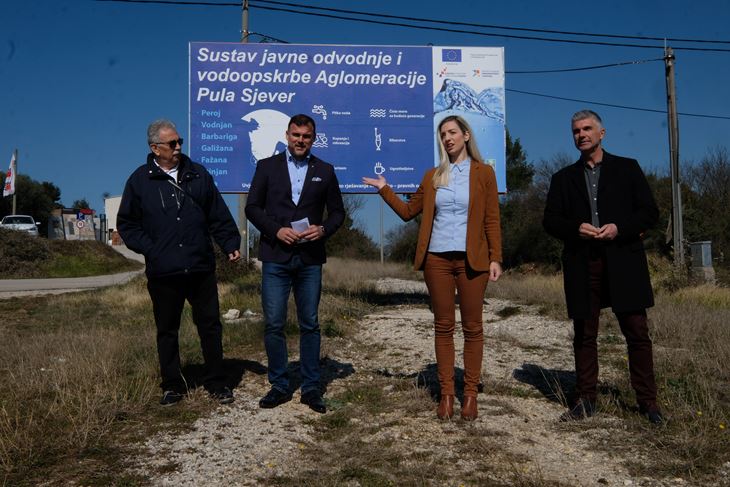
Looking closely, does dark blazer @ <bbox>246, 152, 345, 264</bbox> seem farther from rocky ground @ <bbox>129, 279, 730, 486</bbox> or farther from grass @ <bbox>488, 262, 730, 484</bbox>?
grass @ <bbox>488, 262, 730, 484</bbox>

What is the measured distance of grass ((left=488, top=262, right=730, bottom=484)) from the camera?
11.1 ft

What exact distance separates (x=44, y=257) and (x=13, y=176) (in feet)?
54.6

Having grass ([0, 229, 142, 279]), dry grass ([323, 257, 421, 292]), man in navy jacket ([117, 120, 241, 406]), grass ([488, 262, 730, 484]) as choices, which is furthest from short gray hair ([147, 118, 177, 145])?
grass ([0, 229, 142, 279])

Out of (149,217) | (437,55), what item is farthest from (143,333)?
(437,55)

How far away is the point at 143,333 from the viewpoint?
7.28 m

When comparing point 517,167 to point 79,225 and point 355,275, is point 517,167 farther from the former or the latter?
point 79,225

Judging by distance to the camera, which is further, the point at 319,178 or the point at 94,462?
the point at 319,178

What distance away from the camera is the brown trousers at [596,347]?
4105 millimetres

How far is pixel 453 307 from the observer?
4.29 meters

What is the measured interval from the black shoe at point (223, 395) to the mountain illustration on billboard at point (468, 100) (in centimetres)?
715

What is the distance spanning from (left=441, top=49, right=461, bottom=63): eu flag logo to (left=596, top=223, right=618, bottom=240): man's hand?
23.9 feet

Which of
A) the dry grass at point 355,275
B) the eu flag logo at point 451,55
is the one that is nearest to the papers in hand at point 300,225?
the eu flag logo at point 451,55

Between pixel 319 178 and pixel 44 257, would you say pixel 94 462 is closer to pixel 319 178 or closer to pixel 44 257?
pixel 319 178

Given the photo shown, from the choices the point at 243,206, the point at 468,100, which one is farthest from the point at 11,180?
the point at 468,100
